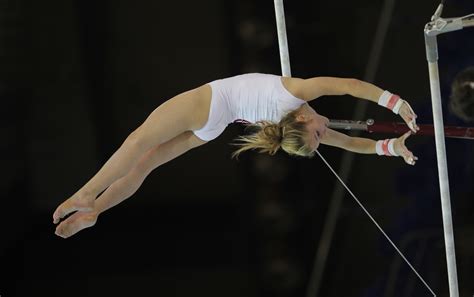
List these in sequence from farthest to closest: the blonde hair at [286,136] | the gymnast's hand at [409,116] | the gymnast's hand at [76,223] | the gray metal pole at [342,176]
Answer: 1. the gray metal pole at [342,176]
2. the gymnast's hand at [76,223]
3. the blonde hair at [286,136]
4. the gymnast's hand at [409,116]

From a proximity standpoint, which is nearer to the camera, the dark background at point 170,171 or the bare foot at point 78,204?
the bare foot at point 78,204

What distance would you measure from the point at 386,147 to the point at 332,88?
0.31 metres

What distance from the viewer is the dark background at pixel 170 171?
9.94ft

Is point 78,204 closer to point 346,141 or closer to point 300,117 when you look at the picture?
point 300,117

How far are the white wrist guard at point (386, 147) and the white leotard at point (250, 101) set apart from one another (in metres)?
0.28

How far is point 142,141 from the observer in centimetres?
191

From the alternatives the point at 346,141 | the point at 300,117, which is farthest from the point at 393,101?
the point at 346,141

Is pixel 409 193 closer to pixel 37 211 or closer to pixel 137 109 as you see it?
pixel 137 109

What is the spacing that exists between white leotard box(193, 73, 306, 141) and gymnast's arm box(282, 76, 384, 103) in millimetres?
23

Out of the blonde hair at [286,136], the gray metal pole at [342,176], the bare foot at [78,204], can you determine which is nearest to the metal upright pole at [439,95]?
→ the blonde hair at [286,136]

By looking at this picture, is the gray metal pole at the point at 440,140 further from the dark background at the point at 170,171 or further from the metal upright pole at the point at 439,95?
the dark background at the point at 170,171

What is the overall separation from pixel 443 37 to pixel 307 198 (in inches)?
34.5

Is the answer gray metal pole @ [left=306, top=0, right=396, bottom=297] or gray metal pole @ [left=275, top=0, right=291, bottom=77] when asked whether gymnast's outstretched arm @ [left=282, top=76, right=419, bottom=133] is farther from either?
gray metal pole @ [left=306, top=0, right=396, bottom=297]

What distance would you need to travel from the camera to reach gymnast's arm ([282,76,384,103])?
1.76 m
